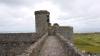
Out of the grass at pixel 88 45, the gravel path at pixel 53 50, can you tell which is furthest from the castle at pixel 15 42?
the grass at pixel 88 45

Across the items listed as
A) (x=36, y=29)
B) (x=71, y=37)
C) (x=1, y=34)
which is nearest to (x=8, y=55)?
(x=1, y=34)

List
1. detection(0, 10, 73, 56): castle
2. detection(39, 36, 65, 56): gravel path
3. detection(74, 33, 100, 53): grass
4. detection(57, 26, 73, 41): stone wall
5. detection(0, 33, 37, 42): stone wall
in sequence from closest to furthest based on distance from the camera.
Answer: detection(39, 36, 65, 56): gravel path, detection(0, 10, 73, 56): castle, detection(0, 33, 37, 42): stone wall, detection(57, 26, 73, 41): stone wall, detection(74, 33, 100, 53): grass

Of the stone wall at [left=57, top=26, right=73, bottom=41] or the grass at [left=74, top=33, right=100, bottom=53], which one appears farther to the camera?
the grass at [left=74, top=33, right=100, bottom=53]

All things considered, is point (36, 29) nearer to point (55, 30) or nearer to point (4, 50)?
point (55, 30)

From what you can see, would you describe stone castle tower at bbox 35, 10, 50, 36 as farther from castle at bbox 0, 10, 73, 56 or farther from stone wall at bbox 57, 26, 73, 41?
castle at bbox 0, 10, 73, 56

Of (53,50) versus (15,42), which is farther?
(15,42)

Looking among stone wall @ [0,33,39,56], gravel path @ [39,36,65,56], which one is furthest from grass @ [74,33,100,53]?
gravel path @ [39,36,65,56]

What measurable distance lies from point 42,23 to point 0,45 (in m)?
7.86

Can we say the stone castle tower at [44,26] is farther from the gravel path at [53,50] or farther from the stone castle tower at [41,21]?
the gravel path at [53,50]

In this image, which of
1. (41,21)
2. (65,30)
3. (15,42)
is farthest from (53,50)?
(41,21)

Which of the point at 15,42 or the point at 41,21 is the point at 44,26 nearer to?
the point at 41,21

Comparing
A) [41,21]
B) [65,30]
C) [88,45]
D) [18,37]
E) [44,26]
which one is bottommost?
[88,45]

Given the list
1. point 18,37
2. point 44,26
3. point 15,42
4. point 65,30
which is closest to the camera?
point 15,42

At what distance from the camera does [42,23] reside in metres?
35.5
